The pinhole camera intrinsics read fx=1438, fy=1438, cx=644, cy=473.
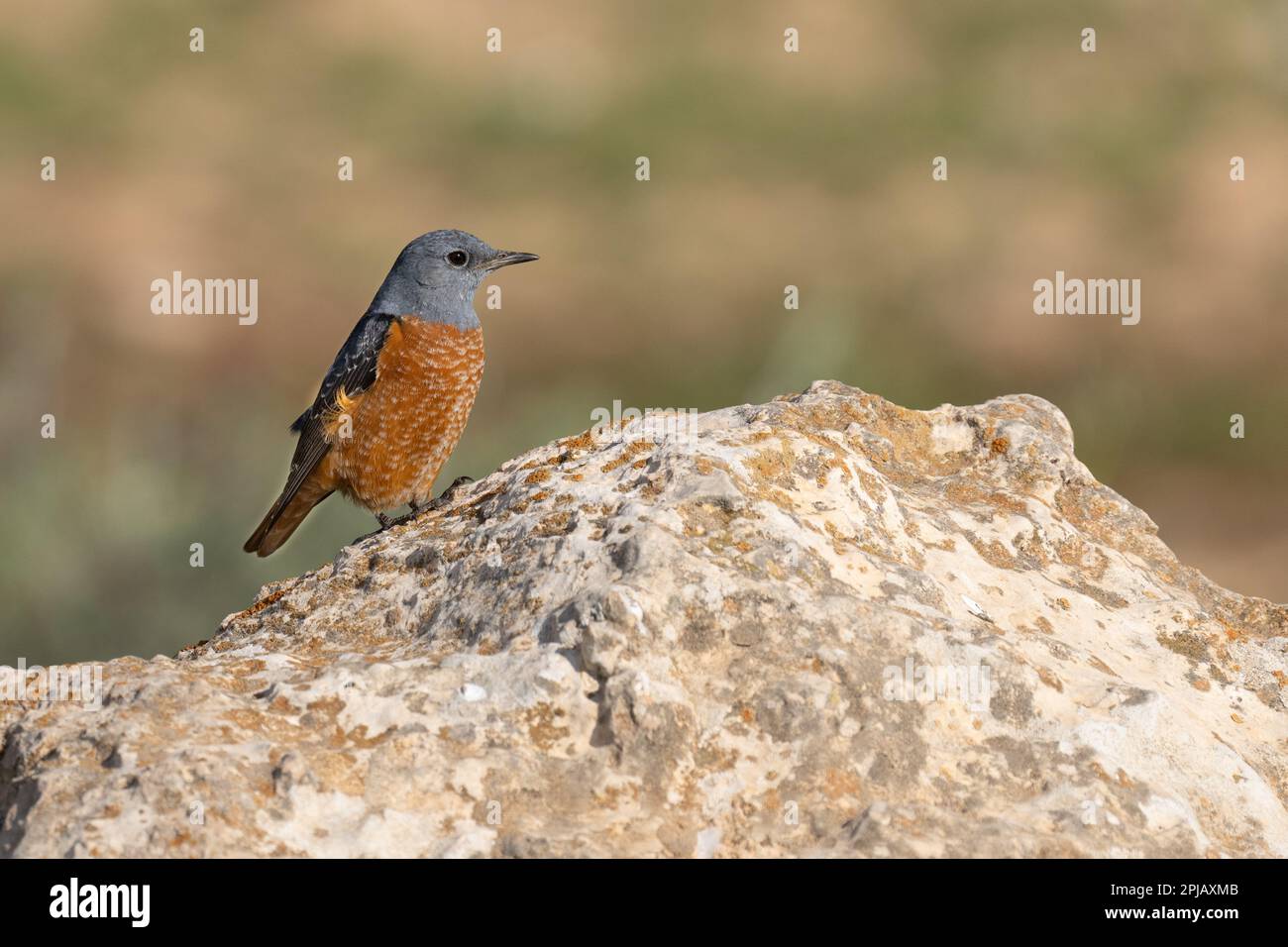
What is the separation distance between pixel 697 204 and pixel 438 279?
764cm

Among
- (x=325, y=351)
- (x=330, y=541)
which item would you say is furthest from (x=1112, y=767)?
(x=325, y=351)

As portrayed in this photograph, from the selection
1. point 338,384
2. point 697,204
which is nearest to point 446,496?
point 338,384

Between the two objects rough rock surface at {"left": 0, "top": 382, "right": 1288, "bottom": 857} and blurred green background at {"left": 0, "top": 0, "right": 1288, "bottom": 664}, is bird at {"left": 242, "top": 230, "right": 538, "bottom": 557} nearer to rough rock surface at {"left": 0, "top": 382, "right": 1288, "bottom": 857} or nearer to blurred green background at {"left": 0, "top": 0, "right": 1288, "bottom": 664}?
rough rock surface at {"left": 0, "top": 382, "right": 1288, "bottom": 857}

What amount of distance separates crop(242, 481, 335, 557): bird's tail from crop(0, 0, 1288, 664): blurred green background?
2.18 m

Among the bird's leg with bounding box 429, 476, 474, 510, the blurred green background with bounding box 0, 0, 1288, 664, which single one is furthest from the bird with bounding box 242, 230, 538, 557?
the blurred green background with bounding box 0, 0, 1288, 664

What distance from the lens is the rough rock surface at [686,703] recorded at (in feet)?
9.21

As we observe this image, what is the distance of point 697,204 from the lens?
13.8 metres

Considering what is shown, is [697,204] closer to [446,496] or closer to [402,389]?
[402,389]

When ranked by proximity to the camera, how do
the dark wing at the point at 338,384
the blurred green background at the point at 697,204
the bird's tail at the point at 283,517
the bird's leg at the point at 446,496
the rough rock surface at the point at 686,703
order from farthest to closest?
the blurred green background at the point at 697,204 → the bird's tail at the point at 283,517 → the dark wing at the point at 338,384 → the bird's leg at the point at 446,496 → the rough rock surface at the point at 686,703

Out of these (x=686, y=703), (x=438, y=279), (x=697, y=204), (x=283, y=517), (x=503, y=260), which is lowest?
(x=686, y=703)

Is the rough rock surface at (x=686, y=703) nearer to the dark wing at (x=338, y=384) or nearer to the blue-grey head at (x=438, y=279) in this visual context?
the dark wing at (x=338, y=384)

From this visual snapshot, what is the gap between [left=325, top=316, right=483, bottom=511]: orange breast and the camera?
619 centimetres

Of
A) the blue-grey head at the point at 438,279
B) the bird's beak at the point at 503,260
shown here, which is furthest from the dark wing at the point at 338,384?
the bird's beak at the point at 503,260

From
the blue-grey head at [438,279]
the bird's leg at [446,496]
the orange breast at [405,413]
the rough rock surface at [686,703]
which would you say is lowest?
the rough rock surface at [686,703]
